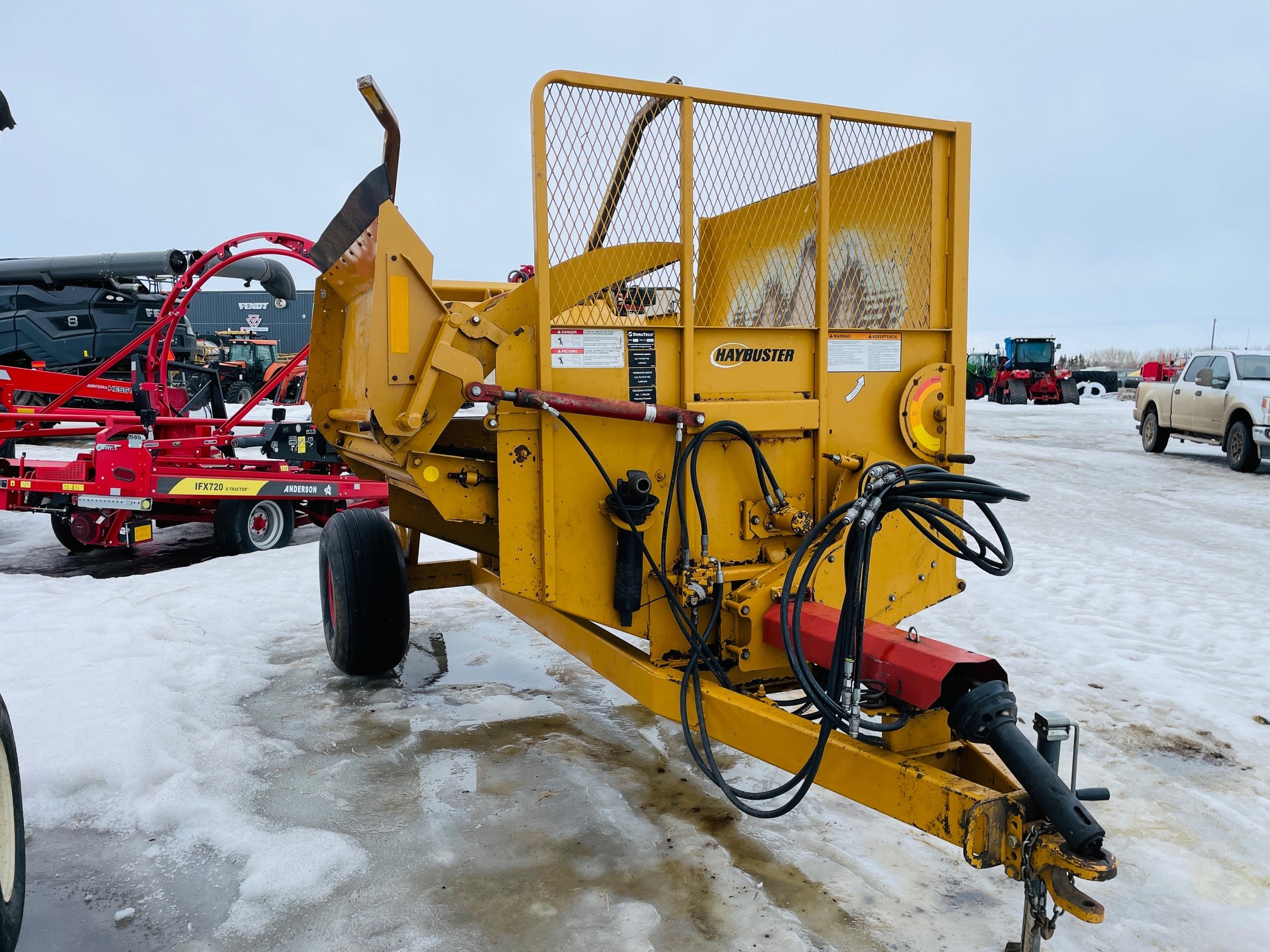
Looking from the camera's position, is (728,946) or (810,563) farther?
(810,563)

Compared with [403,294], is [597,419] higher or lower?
lower

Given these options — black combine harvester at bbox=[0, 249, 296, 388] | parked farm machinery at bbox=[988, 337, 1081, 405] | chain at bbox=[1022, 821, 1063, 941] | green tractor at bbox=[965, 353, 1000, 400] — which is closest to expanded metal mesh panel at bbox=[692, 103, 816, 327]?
chain at bbox=[1022, 821, 1063, 941]

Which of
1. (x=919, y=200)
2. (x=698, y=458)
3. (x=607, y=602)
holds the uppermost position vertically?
(x=919, y=200)

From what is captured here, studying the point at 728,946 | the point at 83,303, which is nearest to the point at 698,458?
the point at 728,946

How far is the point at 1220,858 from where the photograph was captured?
3248mm

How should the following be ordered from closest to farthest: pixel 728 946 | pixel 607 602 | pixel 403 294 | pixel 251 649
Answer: pixel 728 946
pixel 403 294
pixel 607 602
pixel 251 649

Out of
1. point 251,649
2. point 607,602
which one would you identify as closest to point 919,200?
point 607,602

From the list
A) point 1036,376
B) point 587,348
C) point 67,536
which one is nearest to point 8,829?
point 587,348

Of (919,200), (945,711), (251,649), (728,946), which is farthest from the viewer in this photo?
(251,649)

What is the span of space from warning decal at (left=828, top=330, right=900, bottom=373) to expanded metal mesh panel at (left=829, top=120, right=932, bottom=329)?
57 mm

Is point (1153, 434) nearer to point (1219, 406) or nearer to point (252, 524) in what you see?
point (1219, 406)

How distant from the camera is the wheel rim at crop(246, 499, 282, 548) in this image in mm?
8406

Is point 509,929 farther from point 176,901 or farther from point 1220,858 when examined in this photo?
point 1220,858

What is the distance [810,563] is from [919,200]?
1680 mm
